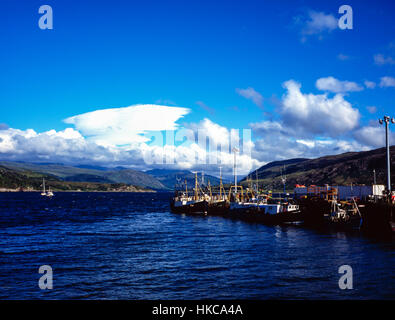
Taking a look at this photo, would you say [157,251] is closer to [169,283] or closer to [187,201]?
[169,283]

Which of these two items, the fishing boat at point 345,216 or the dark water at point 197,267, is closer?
the dark water at point 197,267

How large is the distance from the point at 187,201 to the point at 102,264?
130 m

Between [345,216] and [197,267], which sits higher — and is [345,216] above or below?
above

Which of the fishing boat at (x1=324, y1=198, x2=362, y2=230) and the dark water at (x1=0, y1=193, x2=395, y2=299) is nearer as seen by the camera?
the dark water at (x1=0, y1=193, x2=395, y2=299)

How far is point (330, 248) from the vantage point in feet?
190

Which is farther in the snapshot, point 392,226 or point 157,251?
point 392,226

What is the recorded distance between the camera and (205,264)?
151 feet

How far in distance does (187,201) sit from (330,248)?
12113 cm

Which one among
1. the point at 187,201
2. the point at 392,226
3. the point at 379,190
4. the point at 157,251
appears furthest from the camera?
the point at 187,201

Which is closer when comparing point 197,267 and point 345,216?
point 197,267
